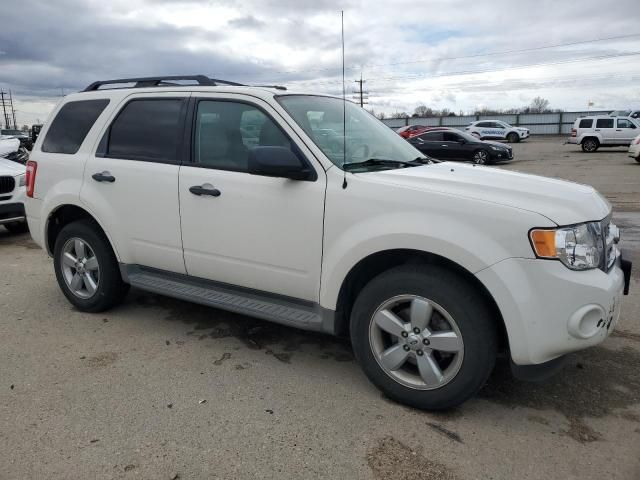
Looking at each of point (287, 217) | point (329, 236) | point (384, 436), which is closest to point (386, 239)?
point (329, 236)

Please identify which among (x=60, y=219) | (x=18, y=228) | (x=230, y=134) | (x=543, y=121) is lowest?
(x=18, y=228)

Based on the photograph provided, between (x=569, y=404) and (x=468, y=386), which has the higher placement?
(x=468, y=386)

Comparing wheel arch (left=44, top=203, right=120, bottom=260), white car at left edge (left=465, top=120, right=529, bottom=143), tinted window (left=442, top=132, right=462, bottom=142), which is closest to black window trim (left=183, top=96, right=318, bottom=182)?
wheel arch (left=44, top=203, right=120, bottom=260)

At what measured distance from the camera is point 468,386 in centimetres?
292

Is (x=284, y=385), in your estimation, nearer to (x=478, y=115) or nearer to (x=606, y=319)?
(x=606, y=319)

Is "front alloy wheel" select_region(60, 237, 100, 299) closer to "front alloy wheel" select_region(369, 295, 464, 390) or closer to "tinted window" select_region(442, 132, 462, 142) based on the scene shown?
"front alloy wheel" select_region(369, 295, 464, 390)

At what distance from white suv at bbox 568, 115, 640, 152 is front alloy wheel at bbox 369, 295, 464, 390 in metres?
27.8

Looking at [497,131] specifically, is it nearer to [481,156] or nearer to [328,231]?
[481,156]

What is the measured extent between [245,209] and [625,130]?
28.2 metres

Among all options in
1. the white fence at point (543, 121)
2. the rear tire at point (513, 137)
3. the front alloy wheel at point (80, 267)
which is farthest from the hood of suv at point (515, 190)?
the white fence at point (543, 121)

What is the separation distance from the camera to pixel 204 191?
3748mm

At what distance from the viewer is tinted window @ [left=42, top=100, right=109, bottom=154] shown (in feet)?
15.1

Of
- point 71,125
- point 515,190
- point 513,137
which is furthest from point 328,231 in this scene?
point 513,137

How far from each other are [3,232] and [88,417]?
24.2ft
